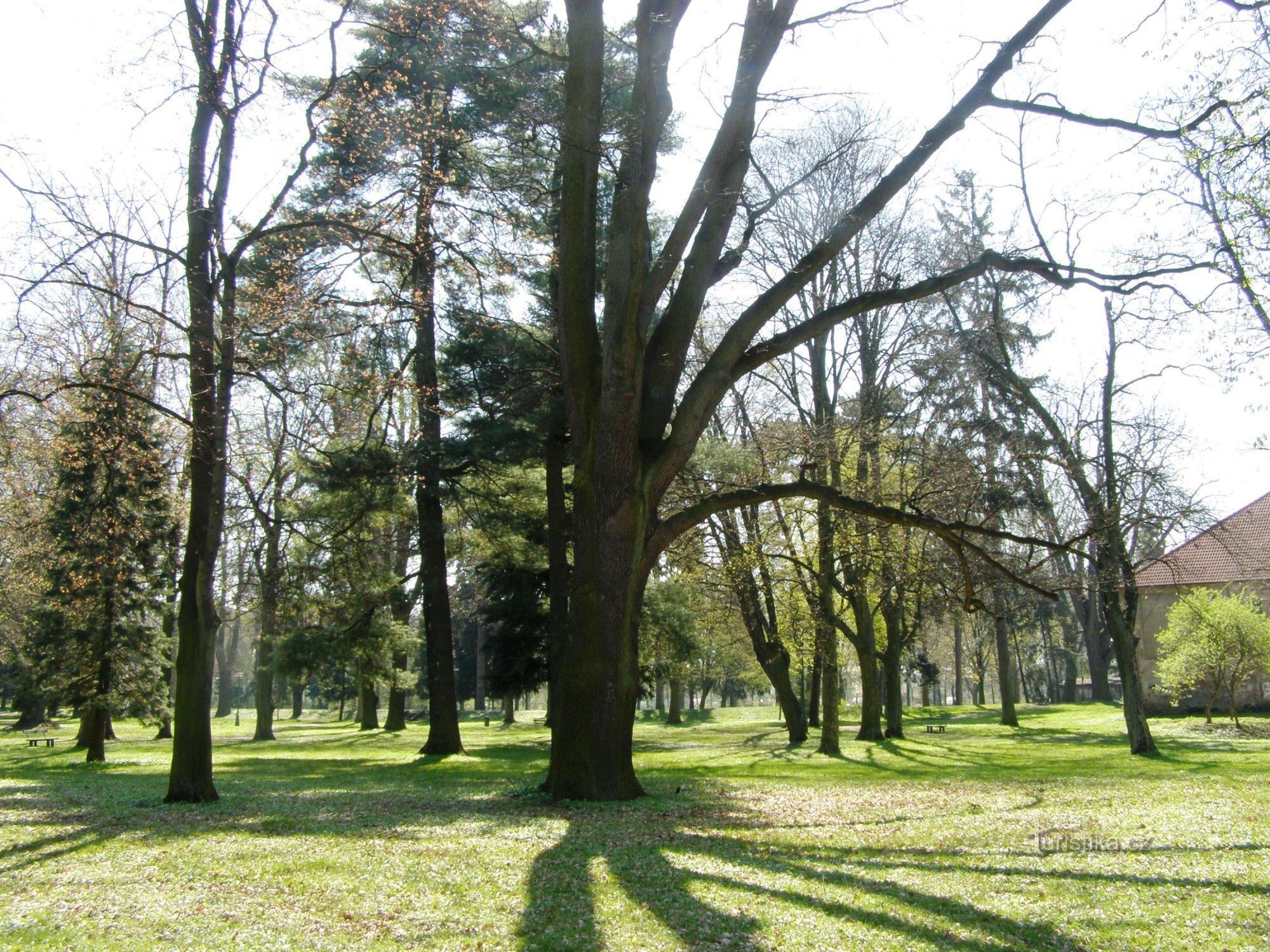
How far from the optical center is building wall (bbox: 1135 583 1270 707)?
3281 cm

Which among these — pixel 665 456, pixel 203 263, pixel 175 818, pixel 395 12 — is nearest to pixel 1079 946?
pixel 665 456

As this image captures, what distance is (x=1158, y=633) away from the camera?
33.1 metres

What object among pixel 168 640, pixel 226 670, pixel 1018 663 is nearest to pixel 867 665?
pixel 168 640

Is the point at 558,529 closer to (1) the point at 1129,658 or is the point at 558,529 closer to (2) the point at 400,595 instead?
(2) the point at 400,595

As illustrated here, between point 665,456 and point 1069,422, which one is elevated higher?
point 1069,422

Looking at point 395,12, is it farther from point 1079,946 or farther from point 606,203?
point 1079,946

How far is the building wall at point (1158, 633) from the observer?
32.8 metres

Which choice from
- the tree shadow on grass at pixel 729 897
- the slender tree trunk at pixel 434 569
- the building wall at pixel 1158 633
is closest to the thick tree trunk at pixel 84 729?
the slender tree trunk at pixel 434 569

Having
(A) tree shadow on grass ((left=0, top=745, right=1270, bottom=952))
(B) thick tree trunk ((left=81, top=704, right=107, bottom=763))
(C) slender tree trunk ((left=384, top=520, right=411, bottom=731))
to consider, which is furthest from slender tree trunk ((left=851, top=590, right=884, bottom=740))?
(B) thick tree trunk ((left=81, top=704, right=107, bottom=763))

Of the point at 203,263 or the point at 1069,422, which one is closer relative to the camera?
the point at 203,263

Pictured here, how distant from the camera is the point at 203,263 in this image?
37.4ft

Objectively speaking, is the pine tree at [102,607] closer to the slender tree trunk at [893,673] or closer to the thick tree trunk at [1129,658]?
the slender tree trunk at [893,673]

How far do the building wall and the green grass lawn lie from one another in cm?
2203

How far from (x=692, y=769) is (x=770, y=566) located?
7.58 metres
